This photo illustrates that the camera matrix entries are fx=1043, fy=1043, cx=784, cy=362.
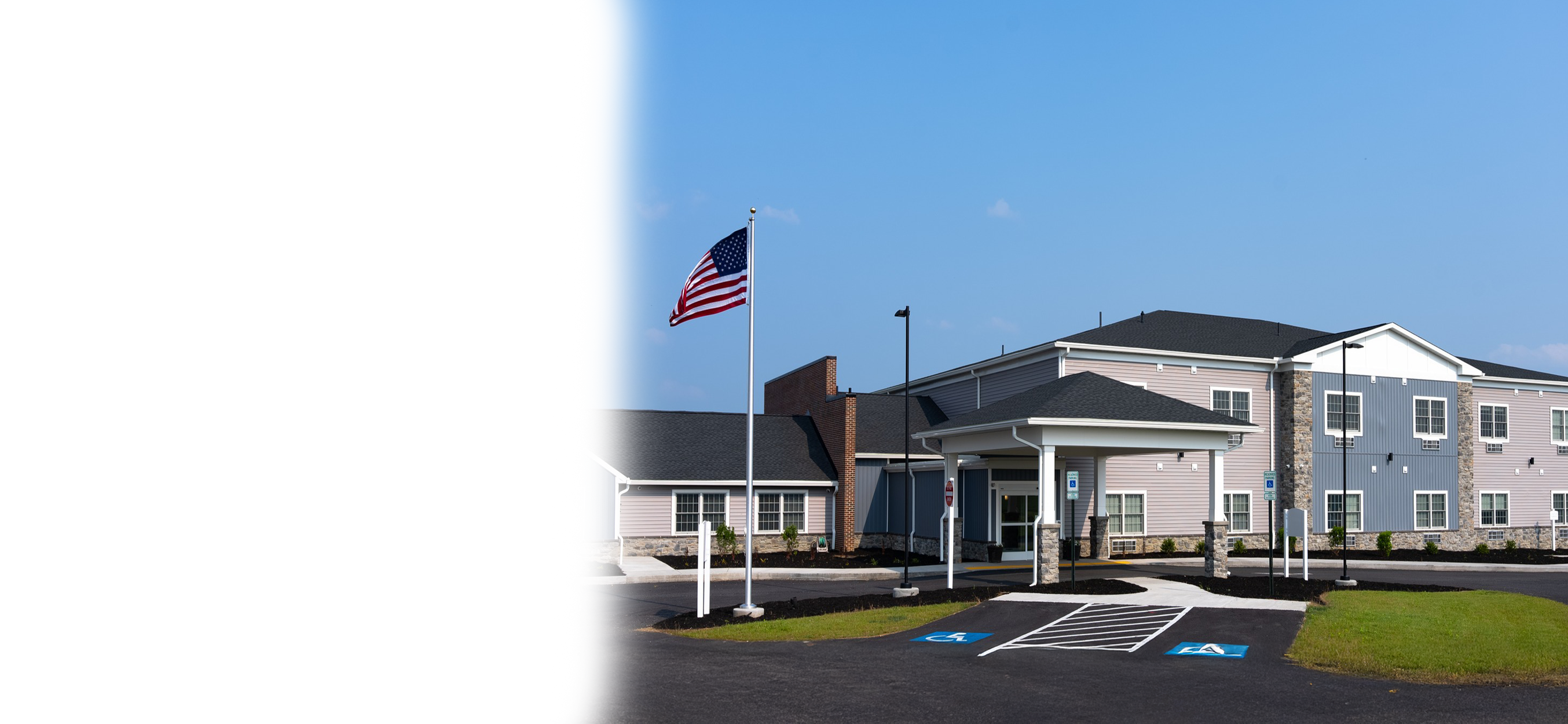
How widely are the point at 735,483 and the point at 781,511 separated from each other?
200 cm

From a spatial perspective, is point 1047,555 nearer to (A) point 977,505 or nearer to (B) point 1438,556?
(A) point 977,505

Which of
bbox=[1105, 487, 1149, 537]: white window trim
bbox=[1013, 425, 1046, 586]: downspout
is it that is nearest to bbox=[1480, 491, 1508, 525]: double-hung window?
bbox=[1105, 487, 1149, 537]: white window trim

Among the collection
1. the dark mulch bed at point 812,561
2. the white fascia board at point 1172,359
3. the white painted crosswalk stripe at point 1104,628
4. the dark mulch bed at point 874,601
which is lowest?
the dark mulch bed at point 812,561

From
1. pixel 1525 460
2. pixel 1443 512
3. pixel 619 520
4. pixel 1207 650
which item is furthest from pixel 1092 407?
pixel 1525 460

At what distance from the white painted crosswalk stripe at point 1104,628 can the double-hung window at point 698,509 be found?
1612 cm

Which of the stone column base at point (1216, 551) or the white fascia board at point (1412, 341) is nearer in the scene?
the stone column base at point (1216, 551)

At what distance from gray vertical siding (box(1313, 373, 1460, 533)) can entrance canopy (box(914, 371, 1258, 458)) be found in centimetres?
1223

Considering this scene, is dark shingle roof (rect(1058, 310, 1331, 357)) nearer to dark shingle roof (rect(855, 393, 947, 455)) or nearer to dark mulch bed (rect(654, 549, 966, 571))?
dark shingle roof (rect(855, 393, 947, 455))

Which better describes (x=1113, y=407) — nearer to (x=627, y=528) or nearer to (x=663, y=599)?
(x=663, y=599)

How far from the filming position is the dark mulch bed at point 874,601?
59.6 ft

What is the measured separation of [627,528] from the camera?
32375mm

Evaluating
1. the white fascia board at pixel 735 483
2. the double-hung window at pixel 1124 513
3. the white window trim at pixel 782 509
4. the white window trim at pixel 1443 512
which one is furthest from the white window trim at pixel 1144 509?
the white window trim at pixel 1443 512

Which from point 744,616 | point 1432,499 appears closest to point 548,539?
point 744,616

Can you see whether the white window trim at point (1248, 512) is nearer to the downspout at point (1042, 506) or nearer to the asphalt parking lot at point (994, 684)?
the downspout at point (1042, 506)
